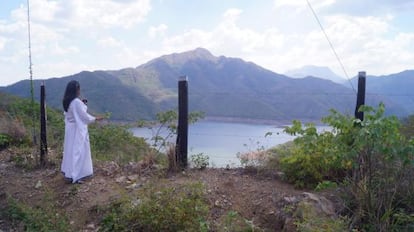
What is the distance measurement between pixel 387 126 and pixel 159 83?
71.1 feet

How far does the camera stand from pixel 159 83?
2492 cm

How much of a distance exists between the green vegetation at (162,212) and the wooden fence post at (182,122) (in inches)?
44.3

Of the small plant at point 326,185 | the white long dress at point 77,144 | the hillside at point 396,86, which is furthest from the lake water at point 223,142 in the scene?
the hillside at point 396,86

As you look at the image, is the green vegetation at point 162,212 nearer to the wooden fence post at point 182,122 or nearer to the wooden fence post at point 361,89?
the wooden fence post at point 182,122

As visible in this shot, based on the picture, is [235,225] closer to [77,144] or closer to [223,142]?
[77,144]

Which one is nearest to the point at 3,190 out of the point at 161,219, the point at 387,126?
the point at 161,219

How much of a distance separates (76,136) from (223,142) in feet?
7.93

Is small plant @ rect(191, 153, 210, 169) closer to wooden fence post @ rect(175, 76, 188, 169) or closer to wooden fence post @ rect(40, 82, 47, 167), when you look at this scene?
wooden fence post @ rect(175, 76, 188, 169)

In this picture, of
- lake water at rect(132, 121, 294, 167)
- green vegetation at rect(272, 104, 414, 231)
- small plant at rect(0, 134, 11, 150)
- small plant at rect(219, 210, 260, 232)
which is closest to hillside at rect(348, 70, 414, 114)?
lake water at rect(132, 121, 294, 167)

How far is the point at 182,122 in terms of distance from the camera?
603 cm

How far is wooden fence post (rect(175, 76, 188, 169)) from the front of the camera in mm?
6008

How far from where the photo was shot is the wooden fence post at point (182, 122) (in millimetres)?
6008

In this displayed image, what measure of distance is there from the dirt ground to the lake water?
25cm

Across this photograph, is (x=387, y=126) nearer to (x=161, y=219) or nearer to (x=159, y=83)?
(x=161, y=219)
